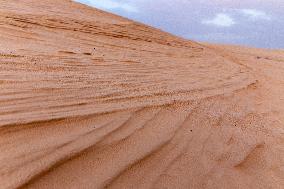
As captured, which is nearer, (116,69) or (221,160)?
(221,160)

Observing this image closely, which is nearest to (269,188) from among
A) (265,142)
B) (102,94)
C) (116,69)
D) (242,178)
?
(242,178)

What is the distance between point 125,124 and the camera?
117 inches

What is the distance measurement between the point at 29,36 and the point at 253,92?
3.16 meters

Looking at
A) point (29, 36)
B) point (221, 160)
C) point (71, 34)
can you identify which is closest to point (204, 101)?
point (221, 160)

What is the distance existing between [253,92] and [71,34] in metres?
3.31

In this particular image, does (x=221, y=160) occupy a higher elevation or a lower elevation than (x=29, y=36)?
lower

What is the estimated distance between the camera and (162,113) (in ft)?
11.3

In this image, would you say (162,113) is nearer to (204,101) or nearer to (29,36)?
(204,101)

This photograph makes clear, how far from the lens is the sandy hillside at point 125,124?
2.23 m

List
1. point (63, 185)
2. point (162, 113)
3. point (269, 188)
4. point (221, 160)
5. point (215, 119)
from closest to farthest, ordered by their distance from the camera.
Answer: point (63, 185) → point (269, 188) → point (221, 160) → point (162, 113) → point (215, 119)

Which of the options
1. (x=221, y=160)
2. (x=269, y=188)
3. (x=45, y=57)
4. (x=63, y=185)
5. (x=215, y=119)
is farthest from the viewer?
(x=45, y=57)

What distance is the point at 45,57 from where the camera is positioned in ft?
15.8

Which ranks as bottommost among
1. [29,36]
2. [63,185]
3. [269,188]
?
[269,188]

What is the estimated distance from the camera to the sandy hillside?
2.23m
